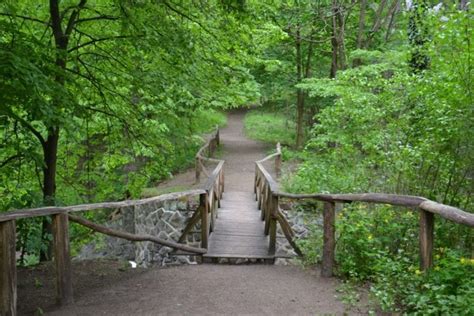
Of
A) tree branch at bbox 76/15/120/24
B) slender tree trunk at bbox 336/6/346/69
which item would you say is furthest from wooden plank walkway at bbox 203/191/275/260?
slender tree trunk at bbox 336/6/346/69

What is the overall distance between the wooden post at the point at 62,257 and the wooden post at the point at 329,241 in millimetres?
3036

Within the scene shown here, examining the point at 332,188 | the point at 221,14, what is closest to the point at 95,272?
the point at 221,14

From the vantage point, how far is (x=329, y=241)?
5996 millimetres

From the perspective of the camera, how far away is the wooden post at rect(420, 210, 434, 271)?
4.11 metres

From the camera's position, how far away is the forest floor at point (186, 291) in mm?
4746

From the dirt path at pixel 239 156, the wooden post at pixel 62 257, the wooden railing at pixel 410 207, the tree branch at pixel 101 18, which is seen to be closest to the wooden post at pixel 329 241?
the wooden railing at pixel 410 207

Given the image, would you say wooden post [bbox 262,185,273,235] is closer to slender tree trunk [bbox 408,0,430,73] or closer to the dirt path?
slender tree trunk [bbox 408,0,430,73]

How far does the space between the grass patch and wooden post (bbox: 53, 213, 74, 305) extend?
21832 mm

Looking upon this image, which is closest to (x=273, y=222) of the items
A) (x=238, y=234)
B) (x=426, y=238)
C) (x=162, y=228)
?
(x=238, y=234)

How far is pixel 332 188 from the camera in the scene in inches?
360

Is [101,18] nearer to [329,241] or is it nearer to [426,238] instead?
[329,241]

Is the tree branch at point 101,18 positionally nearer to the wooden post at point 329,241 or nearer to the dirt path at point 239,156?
the wooden post at point 329,241

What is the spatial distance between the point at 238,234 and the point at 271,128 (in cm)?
2138

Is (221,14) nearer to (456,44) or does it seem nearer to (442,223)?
(456,44)
